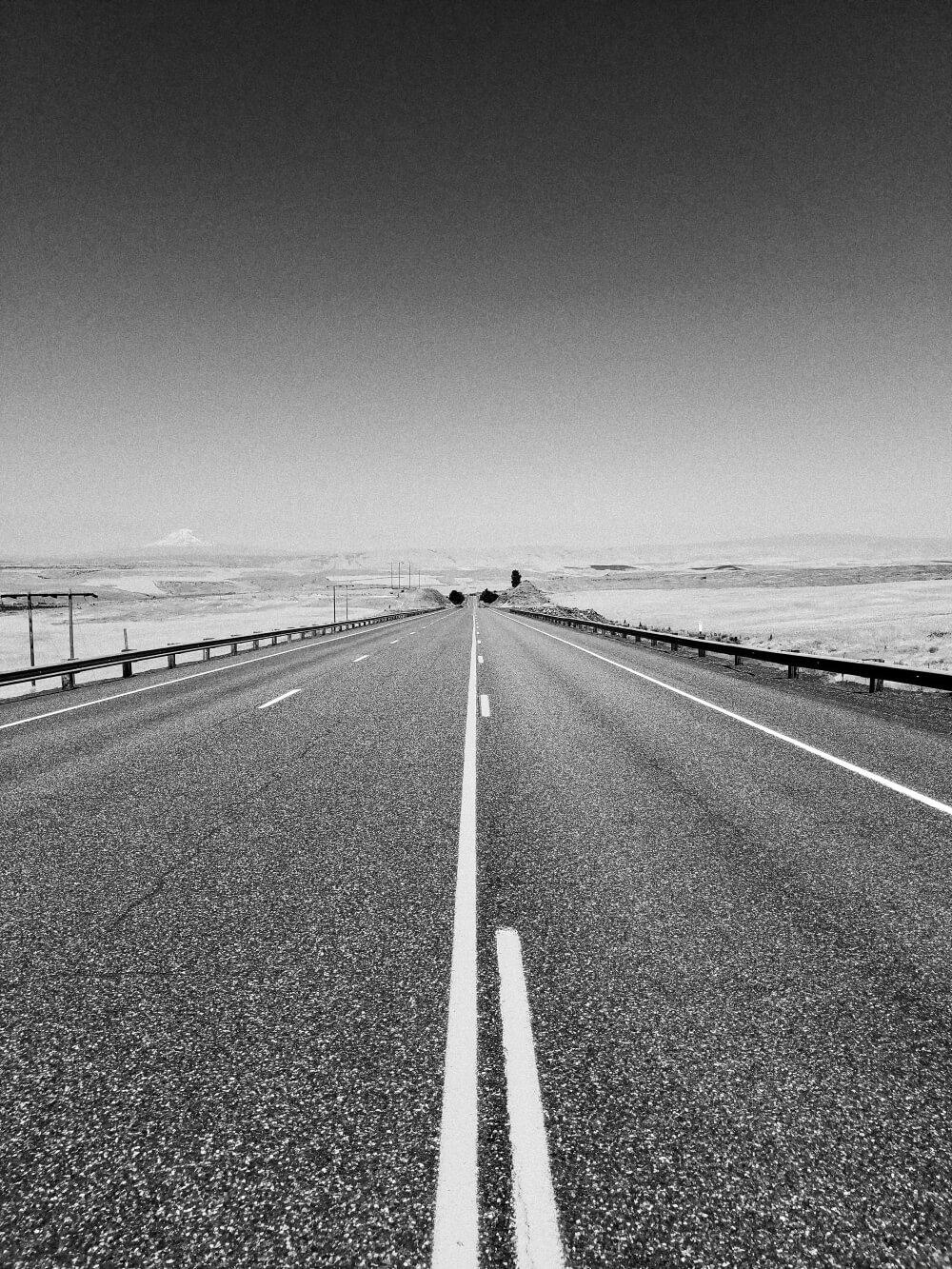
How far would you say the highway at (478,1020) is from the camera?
2.01 m

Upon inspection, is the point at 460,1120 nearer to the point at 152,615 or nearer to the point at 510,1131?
the point at 510,1131

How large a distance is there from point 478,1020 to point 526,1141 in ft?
2.27

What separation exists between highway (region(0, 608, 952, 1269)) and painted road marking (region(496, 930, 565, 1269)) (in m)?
0.01

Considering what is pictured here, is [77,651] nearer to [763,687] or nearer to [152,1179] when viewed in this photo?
[763,687]

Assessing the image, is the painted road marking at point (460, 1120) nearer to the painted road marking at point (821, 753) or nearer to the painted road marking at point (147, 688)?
the painted road marking at point (821, 753)

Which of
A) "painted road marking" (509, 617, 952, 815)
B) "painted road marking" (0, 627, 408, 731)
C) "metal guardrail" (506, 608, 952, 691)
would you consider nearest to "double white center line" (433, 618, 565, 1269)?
"painted road marking" (509, 617, 952, 815)

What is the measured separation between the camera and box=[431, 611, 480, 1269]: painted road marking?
1906mm

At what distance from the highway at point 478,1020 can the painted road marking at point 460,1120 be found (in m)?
0.01

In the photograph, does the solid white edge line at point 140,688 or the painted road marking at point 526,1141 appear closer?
the painted road marking at point 526,1141

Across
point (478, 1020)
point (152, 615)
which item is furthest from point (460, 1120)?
point (152, 615)

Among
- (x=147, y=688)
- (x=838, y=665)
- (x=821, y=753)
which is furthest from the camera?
(x=147, y=688)

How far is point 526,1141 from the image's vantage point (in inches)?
88.8

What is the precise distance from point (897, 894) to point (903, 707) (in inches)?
342

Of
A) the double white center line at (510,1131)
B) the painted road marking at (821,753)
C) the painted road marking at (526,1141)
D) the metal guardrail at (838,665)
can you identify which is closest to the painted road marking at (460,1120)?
the double white center line at (510,1131)
